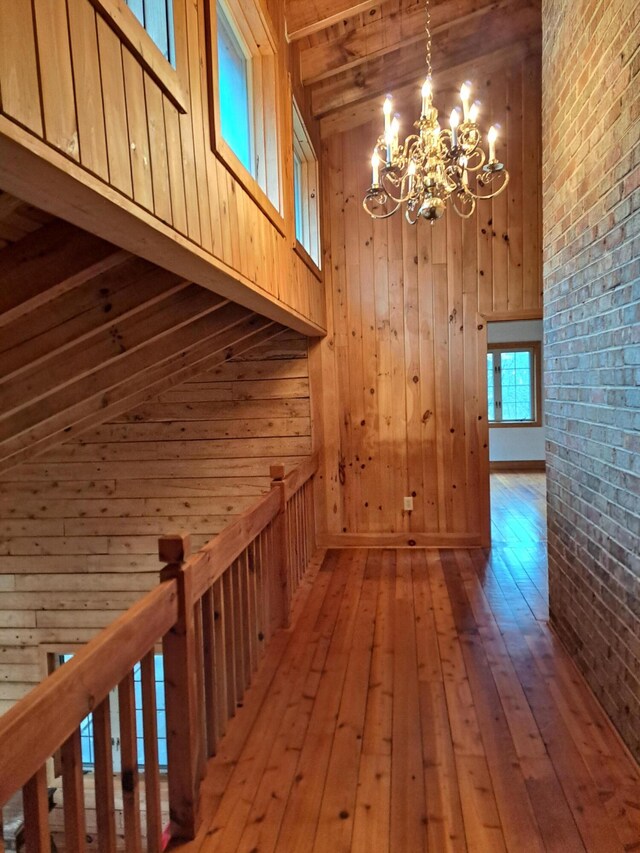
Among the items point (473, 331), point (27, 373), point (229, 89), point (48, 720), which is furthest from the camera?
point (473, 331)

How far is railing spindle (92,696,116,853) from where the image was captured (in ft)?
4.13

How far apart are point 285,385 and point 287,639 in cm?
216

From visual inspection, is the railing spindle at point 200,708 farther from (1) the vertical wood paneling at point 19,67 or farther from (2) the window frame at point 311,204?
(2) the window frame at point 311,204

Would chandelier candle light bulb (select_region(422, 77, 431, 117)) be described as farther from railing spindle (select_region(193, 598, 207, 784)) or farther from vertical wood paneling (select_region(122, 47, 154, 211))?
railing spindle (select_region(193, 598, 207, 784))

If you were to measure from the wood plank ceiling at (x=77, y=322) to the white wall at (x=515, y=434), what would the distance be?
5.41 metres

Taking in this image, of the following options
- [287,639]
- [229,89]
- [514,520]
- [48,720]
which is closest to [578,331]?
[229,89]

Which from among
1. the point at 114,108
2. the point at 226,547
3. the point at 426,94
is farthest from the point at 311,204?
the point at 114,108

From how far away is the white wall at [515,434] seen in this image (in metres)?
8.09

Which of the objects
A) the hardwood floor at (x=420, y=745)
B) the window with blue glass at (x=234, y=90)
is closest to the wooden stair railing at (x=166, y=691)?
the hardwood floor at (x=420, y=745)

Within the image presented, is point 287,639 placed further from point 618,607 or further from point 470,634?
point 618,607

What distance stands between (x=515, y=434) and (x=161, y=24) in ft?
25.0

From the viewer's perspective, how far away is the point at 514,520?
5312 mm

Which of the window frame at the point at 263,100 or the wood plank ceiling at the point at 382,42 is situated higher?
the wood plank ceiling at the point at 382,42

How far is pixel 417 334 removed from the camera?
439 centimetres
